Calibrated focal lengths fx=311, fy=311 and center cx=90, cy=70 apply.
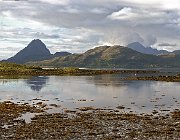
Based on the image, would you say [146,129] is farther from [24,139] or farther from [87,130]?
[24,139]

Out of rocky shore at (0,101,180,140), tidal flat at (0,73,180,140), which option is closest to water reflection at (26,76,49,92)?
tidal flat at (0,73,180,140)

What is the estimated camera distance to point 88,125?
44.2 m

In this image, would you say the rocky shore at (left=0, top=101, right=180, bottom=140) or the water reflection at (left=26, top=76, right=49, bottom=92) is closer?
the rocky shore at (left=0, top=101, right=180, bottom=140)

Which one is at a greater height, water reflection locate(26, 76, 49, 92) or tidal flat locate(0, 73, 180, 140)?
water reflection locate(26, 76, 49, 92)

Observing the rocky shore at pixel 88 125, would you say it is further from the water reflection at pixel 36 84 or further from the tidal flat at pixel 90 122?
the water reflection at pixel 36 84

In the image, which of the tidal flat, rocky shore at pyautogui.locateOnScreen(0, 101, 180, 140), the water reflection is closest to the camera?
rocky shore at pyautogui.locateOnScreen(0, 101, 180, 140)

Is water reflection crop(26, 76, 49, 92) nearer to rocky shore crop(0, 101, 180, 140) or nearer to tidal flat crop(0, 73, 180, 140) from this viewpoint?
tidal flat crop(0, 73, 180, 140)

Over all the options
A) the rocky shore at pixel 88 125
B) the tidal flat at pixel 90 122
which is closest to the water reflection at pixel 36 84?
the tidal flat at pixel 90 122

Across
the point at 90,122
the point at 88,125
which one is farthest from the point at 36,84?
the point at 88,125

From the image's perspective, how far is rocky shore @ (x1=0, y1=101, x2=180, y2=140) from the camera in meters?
37.9

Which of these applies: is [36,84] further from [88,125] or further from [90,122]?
[88,125]

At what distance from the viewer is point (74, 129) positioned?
41406 mm

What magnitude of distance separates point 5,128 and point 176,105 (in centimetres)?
4025

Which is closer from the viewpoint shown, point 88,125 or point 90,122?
point 88,125
